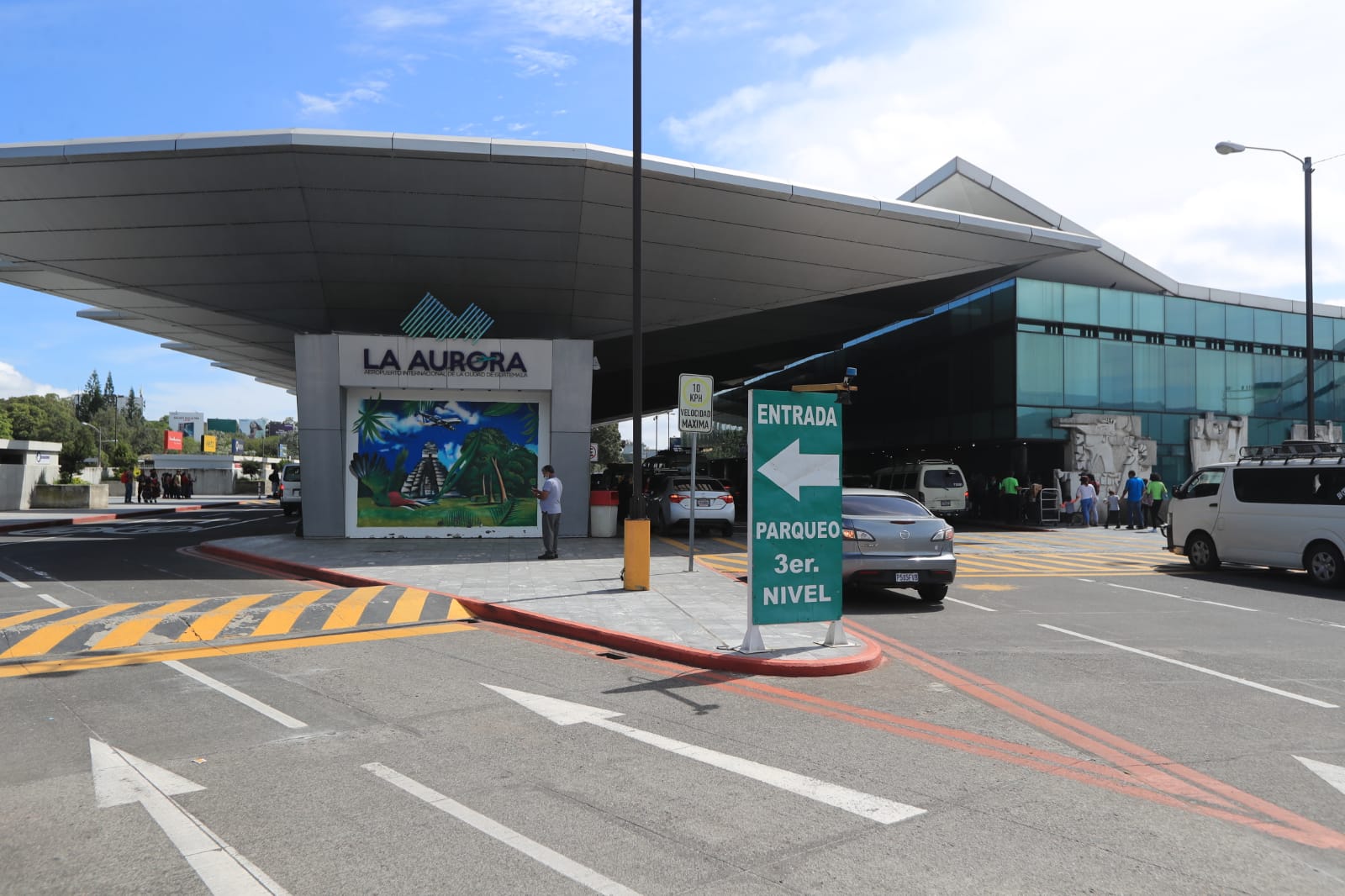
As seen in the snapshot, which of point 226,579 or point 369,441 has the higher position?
point 369,441

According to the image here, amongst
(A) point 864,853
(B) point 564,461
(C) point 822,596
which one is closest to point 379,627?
(C) point 822,596

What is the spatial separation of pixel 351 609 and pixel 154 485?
137ft

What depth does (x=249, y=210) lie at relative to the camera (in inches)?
750

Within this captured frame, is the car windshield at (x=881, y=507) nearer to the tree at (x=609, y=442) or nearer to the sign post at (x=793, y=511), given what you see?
the sign post at (x=793, y=511)

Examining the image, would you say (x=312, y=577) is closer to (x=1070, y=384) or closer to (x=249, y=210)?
(x=249, y=210)

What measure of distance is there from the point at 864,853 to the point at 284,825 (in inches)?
108

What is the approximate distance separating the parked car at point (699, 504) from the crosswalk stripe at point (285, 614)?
1125 centimetres

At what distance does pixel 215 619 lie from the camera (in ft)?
33.9

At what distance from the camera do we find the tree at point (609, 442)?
296 ft

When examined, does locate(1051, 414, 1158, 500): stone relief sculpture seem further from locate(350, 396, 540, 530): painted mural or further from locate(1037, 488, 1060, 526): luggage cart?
locate(350, 396, 540, 530): painted mural

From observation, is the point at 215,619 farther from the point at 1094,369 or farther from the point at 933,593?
the point at 1094,369

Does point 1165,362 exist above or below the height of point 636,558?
above

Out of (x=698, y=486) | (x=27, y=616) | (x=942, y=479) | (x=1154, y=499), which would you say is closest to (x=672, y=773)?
(x=27, y=616)

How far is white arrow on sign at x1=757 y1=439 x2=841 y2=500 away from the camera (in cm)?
851
